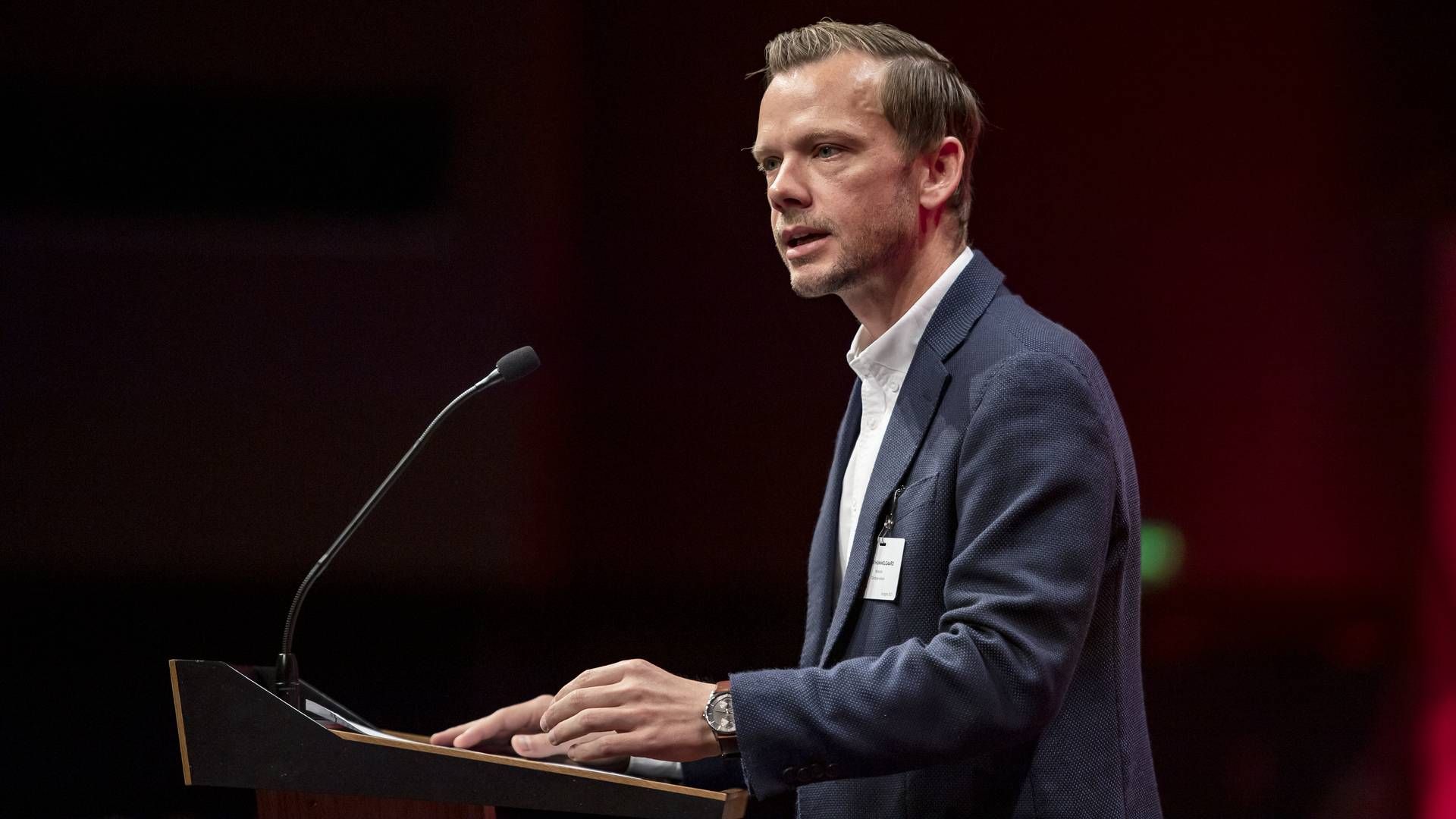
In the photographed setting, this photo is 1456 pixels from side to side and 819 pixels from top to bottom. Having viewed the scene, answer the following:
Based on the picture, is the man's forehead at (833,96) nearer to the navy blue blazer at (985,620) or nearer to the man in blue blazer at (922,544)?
the man in blue blazer at (922,544)

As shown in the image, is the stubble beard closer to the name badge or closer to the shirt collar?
the shirt collar

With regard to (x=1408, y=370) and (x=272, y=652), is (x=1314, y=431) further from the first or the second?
(x=272, y=652)

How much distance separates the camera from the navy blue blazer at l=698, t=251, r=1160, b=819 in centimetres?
125

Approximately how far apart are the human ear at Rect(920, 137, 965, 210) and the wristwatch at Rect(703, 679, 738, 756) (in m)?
0.65

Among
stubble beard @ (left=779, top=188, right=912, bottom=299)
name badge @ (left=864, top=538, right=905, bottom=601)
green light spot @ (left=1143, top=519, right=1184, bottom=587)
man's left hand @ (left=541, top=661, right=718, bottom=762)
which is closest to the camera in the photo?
man's left hand @ (left=541, top=661, right=718, bottom=762)

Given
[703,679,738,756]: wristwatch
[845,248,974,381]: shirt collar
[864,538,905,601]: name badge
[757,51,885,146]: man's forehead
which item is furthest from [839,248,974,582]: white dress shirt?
[703,679,738,756]: wristwatch

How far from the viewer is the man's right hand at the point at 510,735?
156 centimetres

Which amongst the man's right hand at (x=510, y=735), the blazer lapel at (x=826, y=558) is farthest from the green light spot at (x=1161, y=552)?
the man's right hand at (x=510, y=735)

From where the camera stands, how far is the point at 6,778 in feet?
13.2

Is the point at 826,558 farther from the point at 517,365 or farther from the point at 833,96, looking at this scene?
the point at 833,96

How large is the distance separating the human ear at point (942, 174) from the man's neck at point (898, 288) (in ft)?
0.17

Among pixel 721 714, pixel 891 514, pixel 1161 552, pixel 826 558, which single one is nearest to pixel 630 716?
pixel 721 714

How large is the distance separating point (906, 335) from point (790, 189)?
22cm

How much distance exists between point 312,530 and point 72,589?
1.00 m
